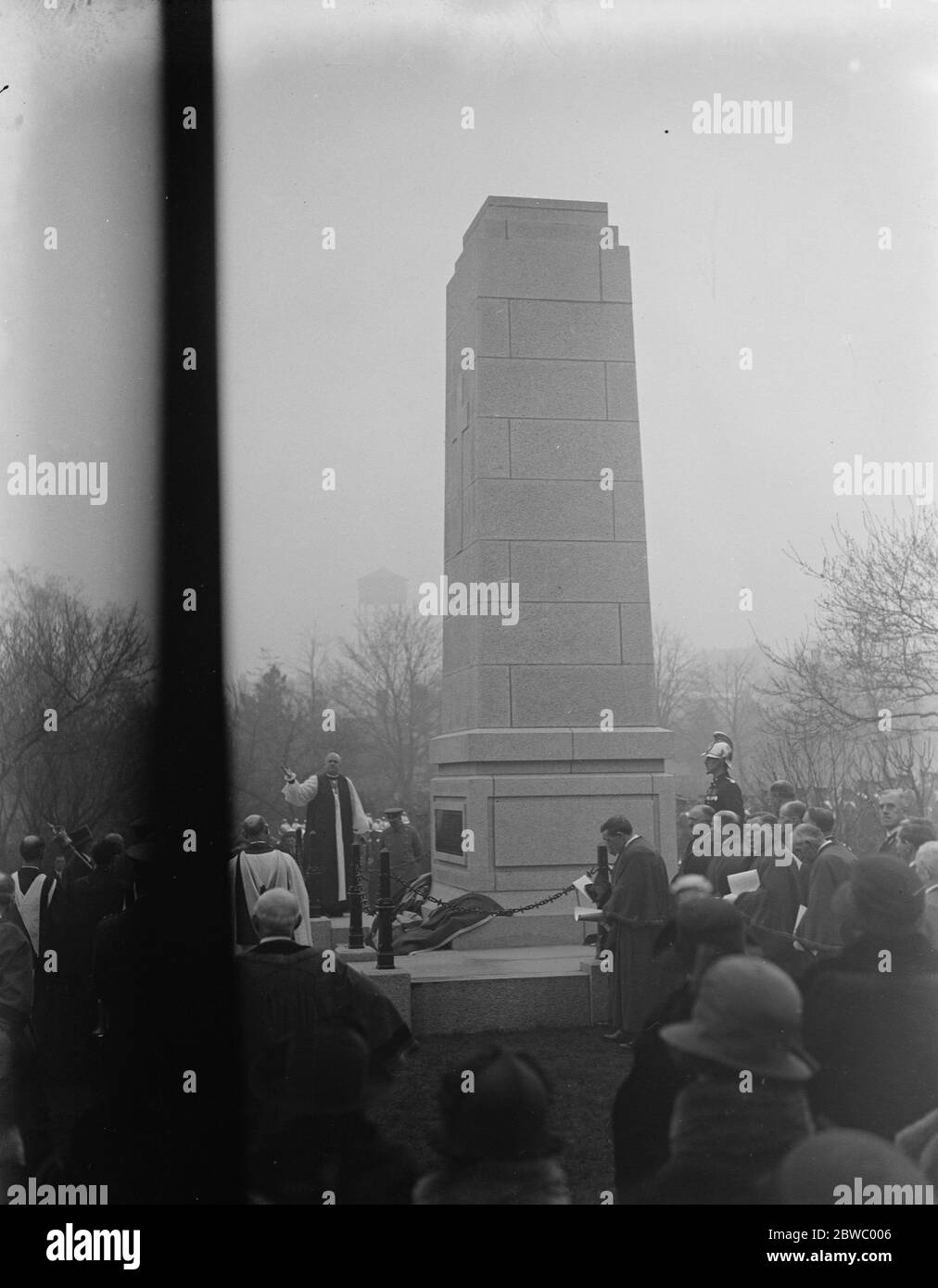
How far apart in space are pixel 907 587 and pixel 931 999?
3.36 m

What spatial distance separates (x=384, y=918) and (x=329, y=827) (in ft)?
3.02

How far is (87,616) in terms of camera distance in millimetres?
6660

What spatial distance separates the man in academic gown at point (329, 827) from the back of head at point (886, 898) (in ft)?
9.77

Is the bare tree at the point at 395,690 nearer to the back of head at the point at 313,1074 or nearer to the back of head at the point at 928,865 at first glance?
the back of head at the point at 313,1074

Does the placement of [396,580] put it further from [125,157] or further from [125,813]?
[125,157]

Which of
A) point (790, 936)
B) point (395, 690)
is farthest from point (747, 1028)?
point (395, 690)

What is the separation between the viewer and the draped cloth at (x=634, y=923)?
21.5ft

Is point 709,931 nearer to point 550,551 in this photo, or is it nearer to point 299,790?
point 299,790

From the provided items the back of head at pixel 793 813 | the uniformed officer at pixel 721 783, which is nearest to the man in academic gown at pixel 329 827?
the uniformed officer at pixel 721 783

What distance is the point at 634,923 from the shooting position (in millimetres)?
6938

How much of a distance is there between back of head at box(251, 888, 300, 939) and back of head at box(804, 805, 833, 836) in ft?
9.74
